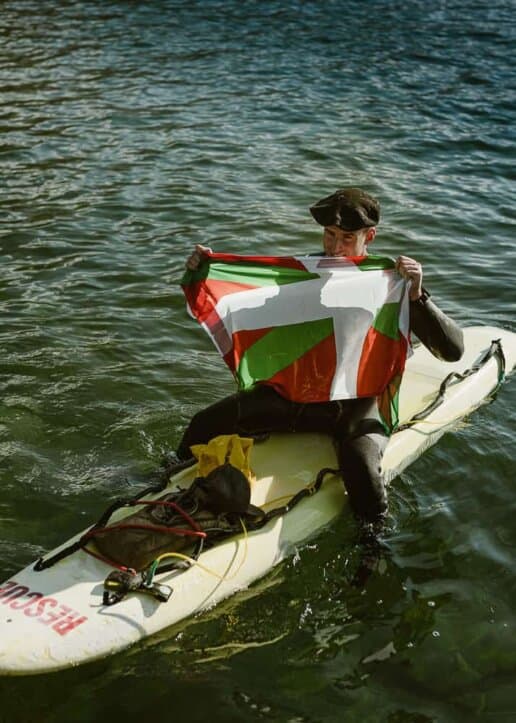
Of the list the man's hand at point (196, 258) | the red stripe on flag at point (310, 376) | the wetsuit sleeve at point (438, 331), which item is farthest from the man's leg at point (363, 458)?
the man's hand at point (196, 258)

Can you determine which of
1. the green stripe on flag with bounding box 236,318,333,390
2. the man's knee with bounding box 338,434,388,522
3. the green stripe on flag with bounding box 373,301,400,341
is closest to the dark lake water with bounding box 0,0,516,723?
the man's knee with bounding box 338,434,388,522

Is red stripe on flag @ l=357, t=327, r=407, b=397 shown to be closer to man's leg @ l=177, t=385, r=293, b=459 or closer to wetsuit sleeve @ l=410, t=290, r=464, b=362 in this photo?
wetsuit sleeve @ l=410, t=290, r=464, b=362

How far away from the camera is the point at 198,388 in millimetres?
7844

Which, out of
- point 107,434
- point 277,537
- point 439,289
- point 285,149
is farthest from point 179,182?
point 277,537

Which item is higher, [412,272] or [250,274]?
[412,272]

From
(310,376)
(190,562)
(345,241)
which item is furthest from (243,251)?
(190,562)

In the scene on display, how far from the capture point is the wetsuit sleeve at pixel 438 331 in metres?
5.56

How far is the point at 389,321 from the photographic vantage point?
19.0 ft

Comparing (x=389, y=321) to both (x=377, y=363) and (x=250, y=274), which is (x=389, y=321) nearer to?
(x=377, y=363)

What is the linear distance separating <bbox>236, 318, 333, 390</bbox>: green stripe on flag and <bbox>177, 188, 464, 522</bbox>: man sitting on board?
173 millimetres

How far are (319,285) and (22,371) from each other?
3.09 meters

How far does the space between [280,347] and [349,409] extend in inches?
22.1

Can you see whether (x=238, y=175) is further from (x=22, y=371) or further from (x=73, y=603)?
(x=73, y=603)

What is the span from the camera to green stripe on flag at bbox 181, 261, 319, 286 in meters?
5.75
